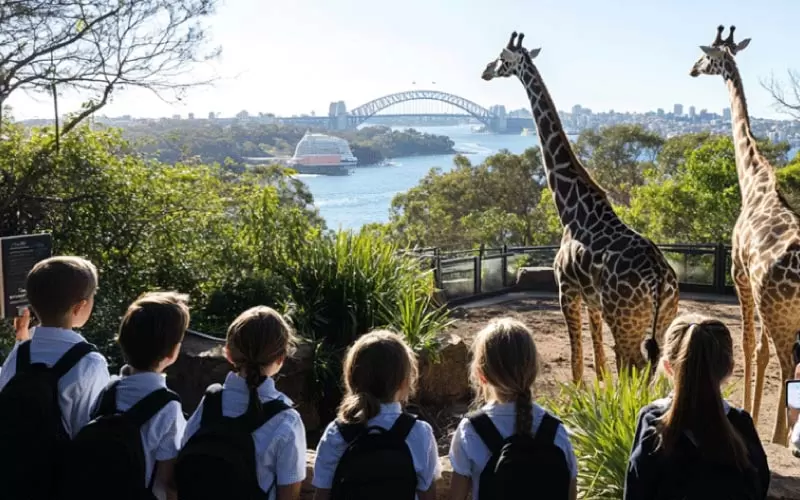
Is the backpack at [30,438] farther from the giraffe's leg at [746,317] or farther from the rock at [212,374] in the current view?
the giraffe's leg at [746,317]

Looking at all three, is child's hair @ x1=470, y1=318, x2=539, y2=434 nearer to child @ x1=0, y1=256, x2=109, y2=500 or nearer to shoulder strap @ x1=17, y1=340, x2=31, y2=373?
child @ x1=0, y1=256, x2=109, y2=500

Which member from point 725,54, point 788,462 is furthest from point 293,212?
point 788,462

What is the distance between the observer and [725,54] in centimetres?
773

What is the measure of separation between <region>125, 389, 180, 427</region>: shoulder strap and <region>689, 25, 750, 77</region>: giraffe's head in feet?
21.2

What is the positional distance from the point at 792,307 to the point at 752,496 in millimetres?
3554

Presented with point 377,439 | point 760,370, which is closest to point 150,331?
point 377,439

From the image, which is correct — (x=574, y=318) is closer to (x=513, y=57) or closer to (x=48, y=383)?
(x=513, y=57)

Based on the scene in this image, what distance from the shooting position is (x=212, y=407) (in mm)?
3064

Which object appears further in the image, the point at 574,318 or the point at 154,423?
the point at 574,318

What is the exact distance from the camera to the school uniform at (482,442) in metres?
2.91

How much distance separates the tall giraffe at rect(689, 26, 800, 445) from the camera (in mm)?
5883

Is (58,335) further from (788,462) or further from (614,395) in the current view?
(788,462)

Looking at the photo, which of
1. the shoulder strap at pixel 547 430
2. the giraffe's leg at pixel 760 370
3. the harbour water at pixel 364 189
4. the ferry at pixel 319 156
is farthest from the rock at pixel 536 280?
the ferry at pixel 319 156

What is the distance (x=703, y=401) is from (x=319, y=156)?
43.8m
